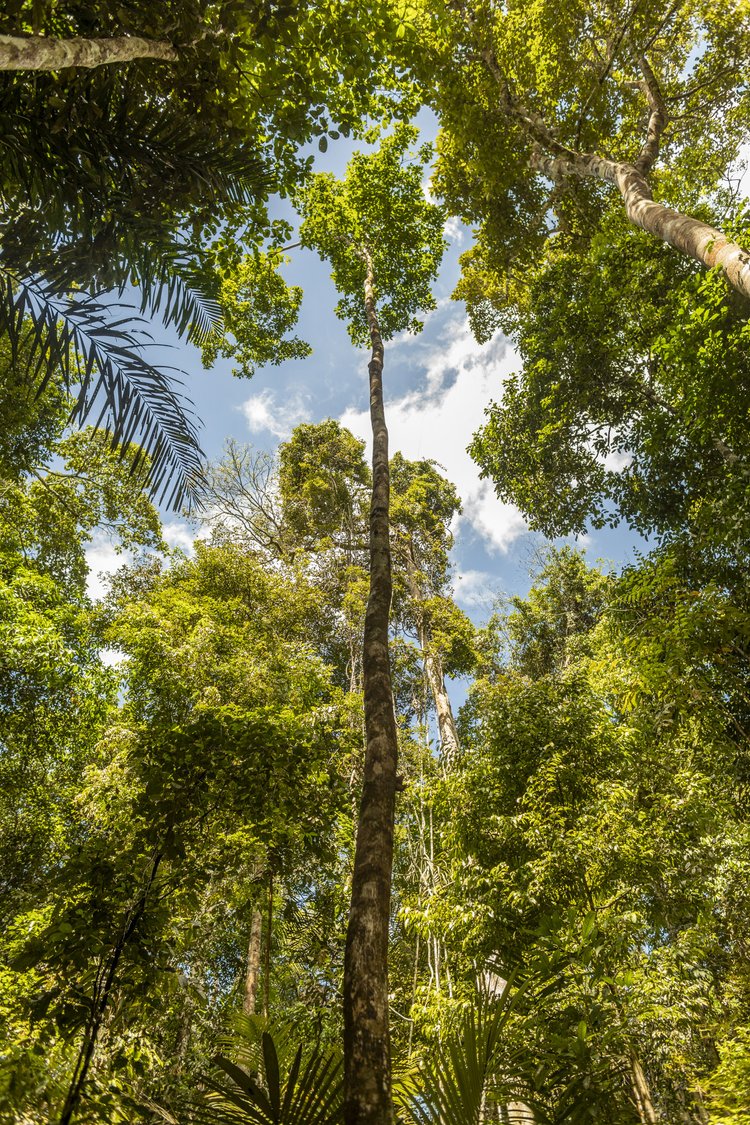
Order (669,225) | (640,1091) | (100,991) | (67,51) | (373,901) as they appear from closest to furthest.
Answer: (373,901) → (67,51) → (100,991) → (640,1091) → (669,225)

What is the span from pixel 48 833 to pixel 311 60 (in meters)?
11.9

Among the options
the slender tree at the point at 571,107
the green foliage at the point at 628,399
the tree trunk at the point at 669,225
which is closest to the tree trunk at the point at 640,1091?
the green foliage at the point at 628,399

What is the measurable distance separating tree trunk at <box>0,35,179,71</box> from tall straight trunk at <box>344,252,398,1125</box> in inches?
128

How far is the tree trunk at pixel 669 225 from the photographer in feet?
17.0

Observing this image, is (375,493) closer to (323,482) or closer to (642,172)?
(642,172)

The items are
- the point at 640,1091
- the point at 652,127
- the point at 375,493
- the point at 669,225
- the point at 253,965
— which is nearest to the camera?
the point at 640,1091

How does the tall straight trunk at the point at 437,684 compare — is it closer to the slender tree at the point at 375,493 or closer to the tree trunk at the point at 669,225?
the slender tree at the point at 375,493

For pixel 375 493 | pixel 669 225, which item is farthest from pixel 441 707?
pixel 669 225

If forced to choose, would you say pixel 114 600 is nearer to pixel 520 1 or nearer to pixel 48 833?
pixel 48 833

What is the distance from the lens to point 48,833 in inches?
381

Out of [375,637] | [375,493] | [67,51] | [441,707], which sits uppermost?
[441,707]

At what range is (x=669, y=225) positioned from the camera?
20.5 ft

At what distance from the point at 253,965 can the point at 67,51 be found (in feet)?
39.7

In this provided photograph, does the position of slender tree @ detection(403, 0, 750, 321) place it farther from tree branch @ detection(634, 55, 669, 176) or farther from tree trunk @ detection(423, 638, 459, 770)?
tree trunk @ detection(423, 638, 459, 770)
